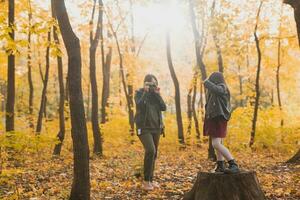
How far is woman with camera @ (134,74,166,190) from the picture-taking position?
30.9 ft

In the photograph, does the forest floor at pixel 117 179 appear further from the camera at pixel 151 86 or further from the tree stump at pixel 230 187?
the camera at pixel 151 86

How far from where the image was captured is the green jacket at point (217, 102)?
295 inches

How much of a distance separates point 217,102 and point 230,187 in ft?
4.89

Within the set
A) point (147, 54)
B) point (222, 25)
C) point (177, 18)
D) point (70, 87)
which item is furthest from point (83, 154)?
point (147, 54)

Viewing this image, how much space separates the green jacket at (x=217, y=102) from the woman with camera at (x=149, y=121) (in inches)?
83.7

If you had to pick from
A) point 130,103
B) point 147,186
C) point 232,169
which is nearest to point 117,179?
point 147,186

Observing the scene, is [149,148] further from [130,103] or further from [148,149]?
[130,103]

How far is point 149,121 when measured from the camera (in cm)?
944

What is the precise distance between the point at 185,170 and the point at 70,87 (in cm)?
696

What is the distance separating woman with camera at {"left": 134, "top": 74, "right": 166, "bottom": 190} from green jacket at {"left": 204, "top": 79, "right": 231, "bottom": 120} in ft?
6.98

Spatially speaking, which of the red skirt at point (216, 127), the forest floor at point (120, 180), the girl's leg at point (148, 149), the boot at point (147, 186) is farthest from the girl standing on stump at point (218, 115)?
the boot at point (147, 186)

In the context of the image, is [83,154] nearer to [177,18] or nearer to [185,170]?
[185,170]

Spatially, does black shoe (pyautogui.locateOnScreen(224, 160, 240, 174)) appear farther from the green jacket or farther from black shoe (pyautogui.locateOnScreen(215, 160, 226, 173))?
the green jacket

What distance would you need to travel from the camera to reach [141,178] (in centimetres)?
1086
